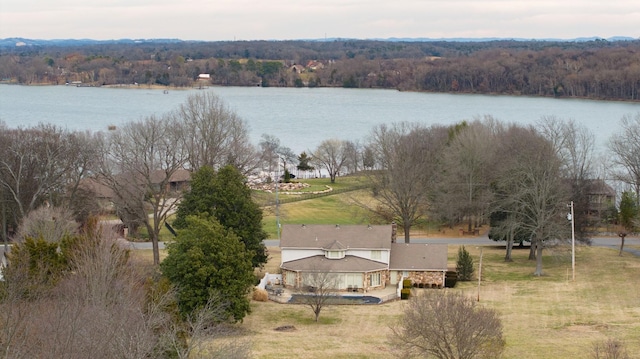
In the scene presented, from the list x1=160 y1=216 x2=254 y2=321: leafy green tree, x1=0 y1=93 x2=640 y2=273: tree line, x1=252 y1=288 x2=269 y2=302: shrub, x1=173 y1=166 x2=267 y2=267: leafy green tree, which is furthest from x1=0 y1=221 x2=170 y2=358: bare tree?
x1=0 y1=93 x2=640 y2=273: tree line

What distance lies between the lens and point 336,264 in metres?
39.6

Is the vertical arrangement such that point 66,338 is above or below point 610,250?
above

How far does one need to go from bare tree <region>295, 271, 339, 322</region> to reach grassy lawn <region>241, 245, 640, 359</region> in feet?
1.59

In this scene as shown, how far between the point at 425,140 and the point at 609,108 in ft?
286

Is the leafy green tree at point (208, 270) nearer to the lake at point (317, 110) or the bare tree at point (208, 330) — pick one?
the bare tree at point (208, 330)

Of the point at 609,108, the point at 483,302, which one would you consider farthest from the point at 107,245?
the point at 609,108

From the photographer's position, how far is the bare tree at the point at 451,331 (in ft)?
76.5

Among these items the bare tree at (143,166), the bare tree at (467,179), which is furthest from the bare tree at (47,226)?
the bare tree at (467,179)

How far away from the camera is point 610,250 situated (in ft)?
154

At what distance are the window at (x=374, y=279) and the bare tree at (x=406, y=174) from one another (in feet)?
26.1

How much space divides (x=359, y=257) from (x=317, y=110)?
113 m

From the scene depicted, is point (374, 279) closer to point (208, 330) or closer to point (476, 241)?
point (476, 241)

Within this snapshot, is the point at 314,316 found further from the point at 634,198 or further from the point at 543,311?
the point at 634,198

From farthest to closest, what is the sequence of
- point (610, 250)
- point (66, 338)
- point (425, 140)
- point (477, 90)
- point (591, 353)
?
point (477, 90), point (425, 140), point (610, 250), point (591, 353), point (66, 338)
